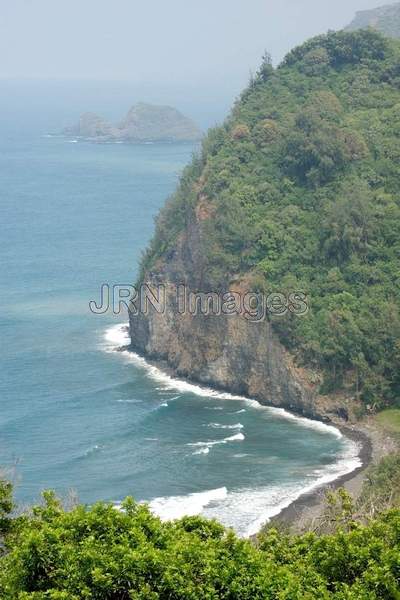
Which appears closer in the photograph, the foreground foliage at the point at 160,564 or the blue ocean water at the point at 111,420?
the foreground foliage at the point at 160,564

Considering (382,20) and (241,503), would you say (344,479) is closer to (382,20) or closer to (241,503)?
(241,503)

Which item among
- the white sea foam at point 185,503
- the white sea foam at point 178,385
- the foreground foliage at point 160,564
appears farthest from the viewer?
the white sea foam at point 178,385

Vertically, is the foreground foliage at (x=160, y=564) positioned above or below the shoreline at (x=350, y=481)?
above

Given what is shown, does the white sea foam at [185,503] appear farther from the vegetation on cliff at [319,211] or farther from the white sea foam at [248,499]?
the vegetation on cliff at [319,211]

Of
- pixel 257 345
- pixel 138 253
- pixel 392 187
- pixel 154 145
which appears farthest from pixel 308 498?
pixel 154 145

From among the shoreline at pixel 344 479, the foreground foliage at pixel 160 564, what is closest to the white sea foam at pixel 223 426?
the shoreline at pixel 344 479

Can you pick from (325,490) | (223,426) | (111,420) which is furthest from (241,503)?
(111,420)

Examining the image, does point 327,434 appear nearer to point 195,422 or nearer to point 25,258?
point 195,422
